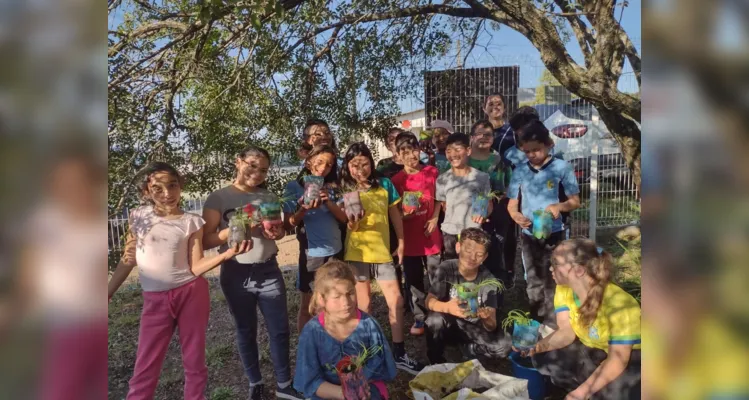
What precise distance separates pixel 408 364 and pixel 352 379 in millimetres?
1257

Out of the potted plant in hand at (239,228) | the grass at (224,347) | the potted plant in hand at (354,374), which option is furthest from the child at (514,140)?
the potted plant in hand at (239,228)

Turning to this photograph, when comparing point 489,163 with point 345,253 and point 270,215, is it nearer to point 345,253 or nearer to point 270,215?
point 345,253

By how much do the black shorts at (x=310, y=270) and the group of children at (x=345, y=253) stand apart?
1 centimetres

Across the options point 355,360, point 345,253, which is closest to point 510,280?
point 345,253

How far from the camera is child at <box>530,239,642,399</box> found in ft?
8.82

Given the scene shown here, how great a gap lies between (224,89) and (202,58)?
33 centimetres

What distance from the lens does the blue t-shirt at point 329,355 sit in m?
2.86

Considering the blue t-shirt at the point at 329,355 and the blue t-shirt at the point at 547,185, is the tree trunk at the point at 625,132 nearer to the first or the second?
the blue t-shirt at the point at 547,185

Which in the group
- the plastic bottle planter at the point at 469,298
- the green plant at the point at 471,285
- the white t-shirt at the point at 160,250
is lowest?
the plastic bottle planter at the point at 469,298

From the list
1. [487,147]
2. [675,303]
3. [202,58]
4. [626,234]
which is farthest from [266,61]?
[626,234]

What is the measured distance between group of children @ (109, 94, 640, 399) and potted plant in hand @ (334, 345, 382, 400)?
0.19 ft

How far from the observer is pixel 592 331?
9.51ft

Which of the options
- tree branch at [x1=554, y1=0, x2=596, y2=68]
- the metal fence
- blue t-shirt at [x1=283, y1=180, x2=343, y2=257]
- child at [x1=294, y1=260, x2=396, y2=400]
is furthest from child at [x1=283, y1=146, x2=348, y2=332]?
the metal fence

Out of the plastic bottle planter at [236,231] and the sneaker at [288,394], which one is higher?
the plastic bottle planter at [236,231]
